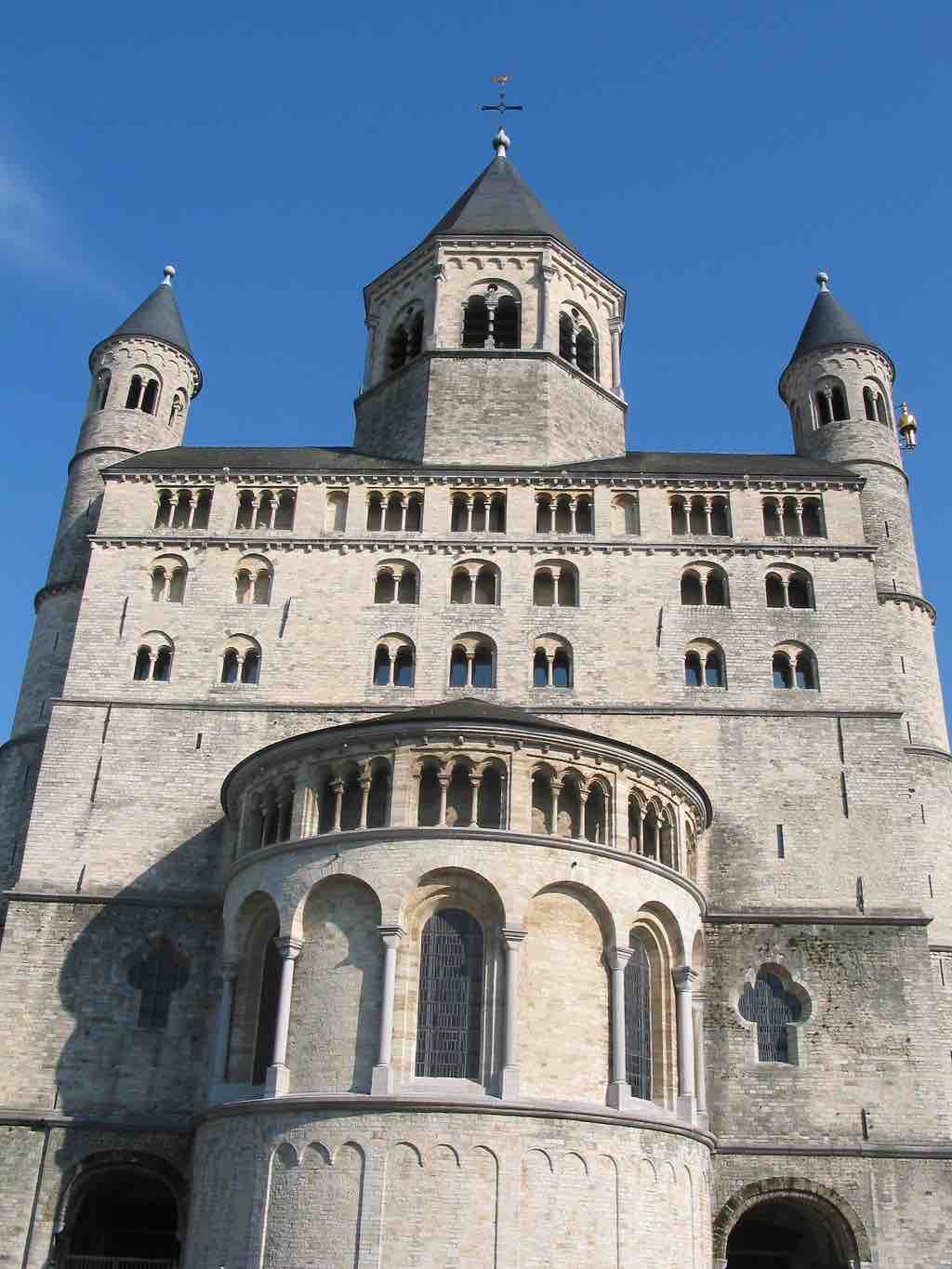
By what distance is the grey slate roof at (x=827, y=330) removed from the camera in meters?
42.7

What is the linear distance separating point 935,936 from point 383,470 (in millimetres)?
19578

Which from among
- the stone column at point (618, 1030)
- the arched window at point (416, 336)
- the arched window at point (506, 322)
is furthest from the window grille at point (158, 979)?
the arched window at point (506, 322)

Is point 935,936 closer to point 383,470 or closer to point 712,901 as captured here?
point 712,901

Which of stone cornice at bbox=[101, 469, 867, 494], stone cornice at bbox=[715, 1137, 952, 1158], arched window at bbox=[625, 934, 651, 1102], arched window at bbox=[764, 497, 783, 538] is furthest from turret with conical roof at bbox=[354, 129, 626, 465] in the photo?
stone cornice at bbox=[715, 1137, 952, 1158]

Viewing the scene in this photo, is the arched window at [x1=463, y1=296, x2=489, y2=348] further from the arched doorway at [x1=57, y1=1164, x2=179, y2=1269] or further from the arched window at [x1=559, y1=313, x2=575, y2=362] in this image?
the arched doorway at [x1=57, y1=1164, x2=179, y2=1269]

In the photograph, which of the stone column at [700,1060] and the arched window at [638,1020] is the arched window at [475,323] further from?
the stone column at [700,1060]

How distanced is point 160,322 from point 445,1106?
99.8 feet

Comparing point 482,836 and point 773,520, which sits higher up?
point 773,520

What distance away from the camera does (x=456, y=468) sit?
121 feet

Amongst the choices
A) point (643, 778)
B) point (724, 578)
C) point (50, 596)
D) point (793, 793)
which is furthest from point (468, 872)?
point (50, 596)

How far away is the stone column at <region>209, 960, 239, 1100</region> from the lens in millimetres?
26172

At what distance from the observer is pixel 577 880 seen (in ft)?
83.4

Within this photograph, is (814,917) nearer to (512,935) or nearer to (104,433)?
(512,935)

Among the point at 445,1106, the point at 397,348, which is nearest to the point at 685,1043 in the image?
the point at 445,1106
